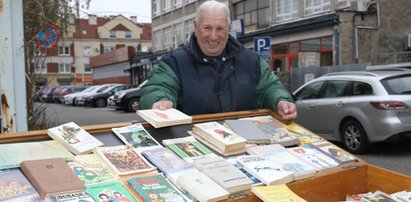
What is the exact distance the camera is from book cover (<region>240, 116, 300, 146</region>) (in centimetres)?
243

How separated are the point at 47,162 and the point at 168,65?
132 centimetres

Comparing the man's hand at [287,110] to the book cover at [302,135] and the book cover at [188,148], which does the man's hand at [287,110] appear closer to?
the book cover at [302,135]

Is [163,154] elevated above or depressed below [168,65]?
below

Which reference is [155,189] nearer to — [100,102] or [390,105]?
[390,105]

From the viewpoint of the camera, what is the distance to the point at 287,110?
8.96 ft

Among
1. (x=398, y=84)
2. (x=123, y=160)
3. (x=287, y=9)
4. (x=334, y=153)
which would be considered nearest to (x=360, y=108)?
(x=398, y=84)

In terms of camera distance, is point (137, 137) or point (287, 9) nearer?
point (137, 137)

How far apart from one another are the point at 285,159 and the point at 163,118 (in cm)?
71

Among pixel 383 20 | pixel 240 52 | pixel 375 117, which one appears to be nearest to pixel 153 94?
pixel 240 52

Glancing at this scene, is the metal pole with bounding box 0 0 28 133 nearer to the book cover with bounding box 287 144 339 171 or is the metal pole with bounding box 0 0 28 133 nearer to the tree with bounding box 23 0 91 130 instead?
the tree with bounding box 23 0 91 130

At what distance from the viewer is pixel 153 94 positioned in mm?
2781

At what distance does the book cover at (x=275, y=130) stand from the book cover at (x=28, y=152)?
113 centimetres

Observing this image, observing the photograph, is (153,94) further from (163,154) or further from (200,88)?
(163,154)

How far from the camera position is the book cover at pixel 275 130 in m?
2.43
